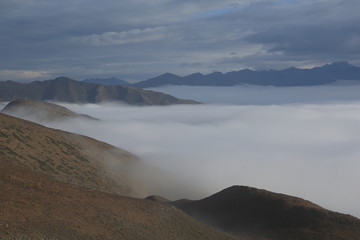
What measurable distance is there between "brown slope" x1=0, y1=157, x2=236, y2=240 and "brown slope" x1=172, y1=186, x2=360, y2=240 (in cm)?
1308

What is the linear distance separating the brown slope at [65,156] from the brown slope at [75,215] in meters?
28.8

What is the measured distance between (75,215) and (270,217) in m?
35.7

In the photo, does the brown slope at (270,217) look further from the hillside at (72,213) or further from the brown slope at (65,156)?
the brown slope at (65,156)

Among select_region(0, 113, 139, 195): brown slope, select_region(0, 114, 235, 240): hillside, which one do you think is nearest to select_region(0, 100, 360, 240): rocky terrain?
select_region(0, 114, 235, 240): hillside

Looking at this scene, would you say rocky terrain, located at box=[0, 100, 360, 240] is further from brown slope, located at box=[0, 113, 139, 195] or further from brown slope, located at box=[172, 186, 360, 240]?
brown slope, located at box=[0, 113, 139, 195]

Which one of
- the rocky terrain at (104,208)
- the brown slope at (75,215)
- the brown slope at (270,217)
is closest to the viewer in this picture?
the brown slope at (75,215)

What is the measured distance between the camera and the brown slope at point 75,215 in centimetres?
3303

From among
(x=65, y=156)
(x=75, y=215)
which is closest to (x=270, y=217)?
(x=75, y=215)

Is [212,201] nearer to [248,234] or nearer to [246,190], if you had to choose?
[246,190]

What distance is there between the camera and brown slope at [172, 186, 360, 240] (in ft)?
187

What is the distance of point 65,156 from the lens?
3752 inches

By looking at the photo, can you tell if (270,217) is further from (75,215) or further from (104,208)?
(75,215)

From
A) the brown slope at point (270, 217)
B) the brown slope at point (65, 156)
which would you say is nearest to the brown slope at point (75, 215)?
the brown slope at point (270, 217)

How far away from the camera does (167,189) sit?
397 ft
